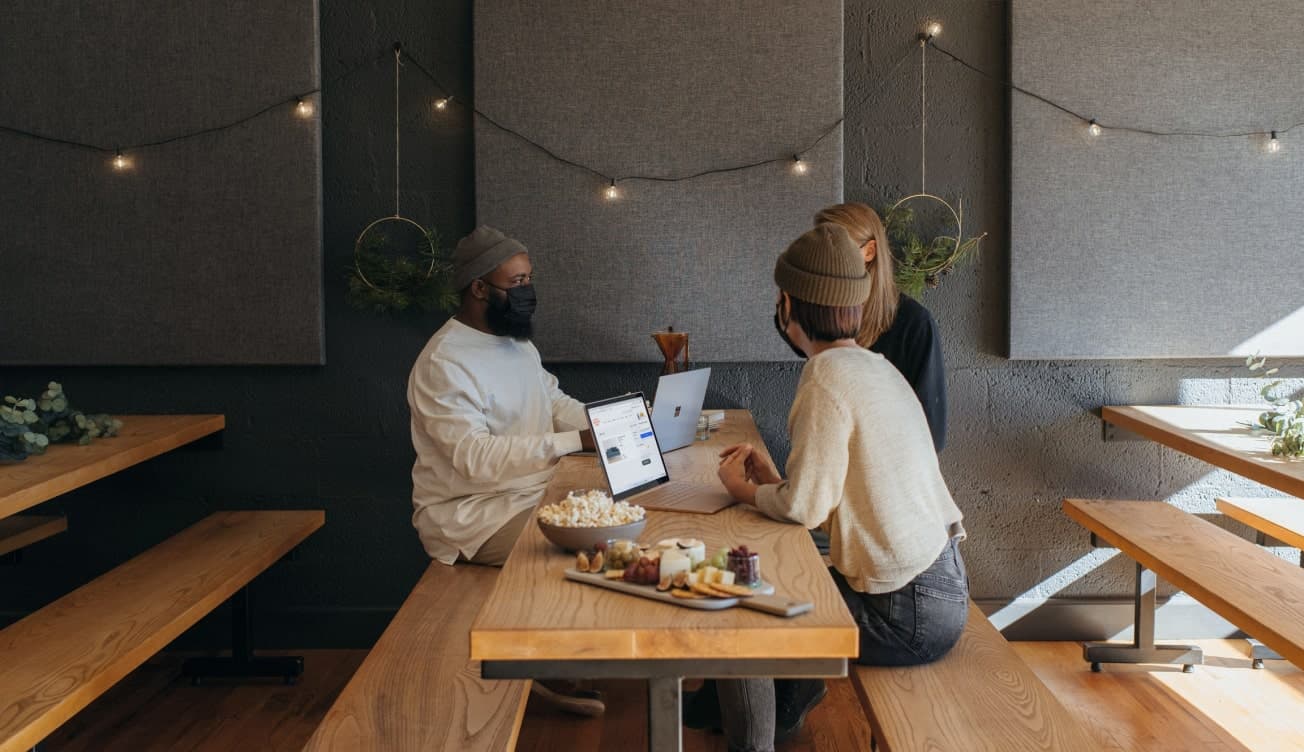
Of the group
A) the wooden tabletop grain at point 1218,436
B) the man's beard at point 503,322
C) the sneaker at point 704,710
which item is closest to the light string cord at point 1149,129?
the wooden tabletop grain at point 1218,436

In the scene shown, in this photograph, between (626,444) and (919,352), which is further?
(919,352)

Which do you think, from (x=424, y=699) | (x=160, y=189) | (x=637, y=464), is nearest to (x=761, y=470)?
(x=637, y=464)

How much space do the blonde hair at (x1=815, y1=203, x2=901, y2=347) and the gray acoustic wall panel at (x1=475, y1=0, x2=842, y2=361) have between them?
0.72 meters

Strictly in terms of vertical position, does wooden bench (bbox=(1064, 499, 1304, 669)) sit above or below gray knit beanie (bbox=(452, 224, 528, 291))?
below

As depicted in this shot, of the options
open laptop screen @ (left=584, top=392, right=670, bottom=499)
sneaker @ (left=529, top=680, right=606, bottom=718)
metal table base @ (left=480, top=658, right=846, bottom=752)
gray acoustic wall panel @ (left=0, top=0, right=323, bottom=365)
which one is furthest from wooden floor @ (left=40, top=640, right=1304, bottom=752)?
metal table base @ (left=480, top=658, right=846, bottom=752)

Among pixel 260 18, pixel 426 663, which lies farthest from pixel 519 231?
pixel 426 663

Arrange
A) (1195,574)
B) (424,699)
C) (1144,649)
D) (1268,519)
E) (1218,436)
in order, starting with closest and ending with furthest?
(424,699)
(1195,574)
(1218,436)
(1268,519)
(1144,649)

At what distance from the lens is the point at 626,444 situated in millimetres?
2545

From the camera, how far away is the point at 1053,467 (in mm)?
4109

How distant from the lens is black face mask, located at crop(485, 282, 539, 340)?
131 inches

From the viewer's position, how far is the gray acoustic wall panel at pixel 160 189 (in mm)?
3916

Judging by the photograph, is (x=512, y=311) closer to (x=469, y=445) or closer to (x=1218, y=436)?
(x=469, y=445)

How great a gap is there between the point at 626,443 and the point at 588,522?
554 millimetres

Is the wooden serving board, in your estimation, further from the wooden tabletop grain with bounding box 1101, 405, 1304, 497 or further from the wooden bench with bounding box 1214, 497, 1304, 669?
the wooden bench with bounding box 1214, 497, 1304, 669
